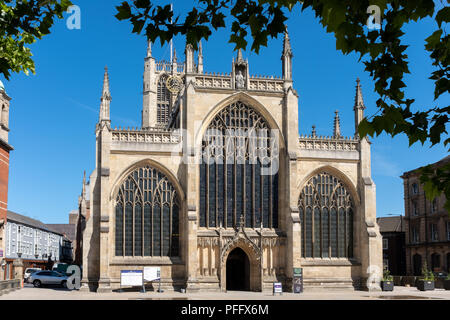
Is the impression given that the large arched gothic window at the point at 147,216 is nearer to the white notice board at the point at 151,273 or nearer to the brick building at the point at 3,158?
the white notice board at the point at 151,273

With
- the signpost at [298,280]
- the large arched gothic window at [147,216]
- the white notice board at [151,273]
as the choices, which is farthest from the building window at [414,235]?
the white notice board at [151,273]

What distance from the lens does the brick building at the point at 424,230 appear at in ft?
206

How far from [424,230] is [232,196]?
34861mm

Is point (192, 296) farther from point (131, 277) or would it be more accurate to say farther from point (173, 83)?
point (173, 83)

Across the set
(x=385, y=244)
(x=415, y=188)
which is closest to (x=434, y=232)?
(x=415, y=188)

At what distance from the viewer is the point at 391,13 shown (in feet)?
21.9

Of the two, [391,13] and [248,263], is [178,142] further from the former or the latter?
[391,13]

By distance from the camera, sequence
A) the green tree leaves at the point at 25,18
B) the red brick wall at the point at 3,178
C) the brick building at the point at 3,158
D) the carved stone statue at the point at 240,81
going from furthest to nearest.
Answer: the red brick wall at the point at 3,178 → the brick building at the point at 3,158 → the carved stone statue at the point at 240,81 → the green tree leaves at the point at 25,18

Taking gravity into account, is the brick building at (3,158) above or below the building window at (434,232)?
above

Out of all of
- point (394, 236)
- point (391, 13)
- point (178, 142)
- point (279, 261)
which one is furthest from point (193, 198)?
point (394, 236)

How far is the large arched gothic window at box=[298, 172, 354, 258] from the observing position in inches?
1631

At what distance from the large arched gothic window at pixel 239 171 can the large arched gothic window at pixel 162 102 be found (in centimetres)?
A: 3576

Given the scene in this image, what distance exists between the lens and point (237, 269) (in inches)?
1636
